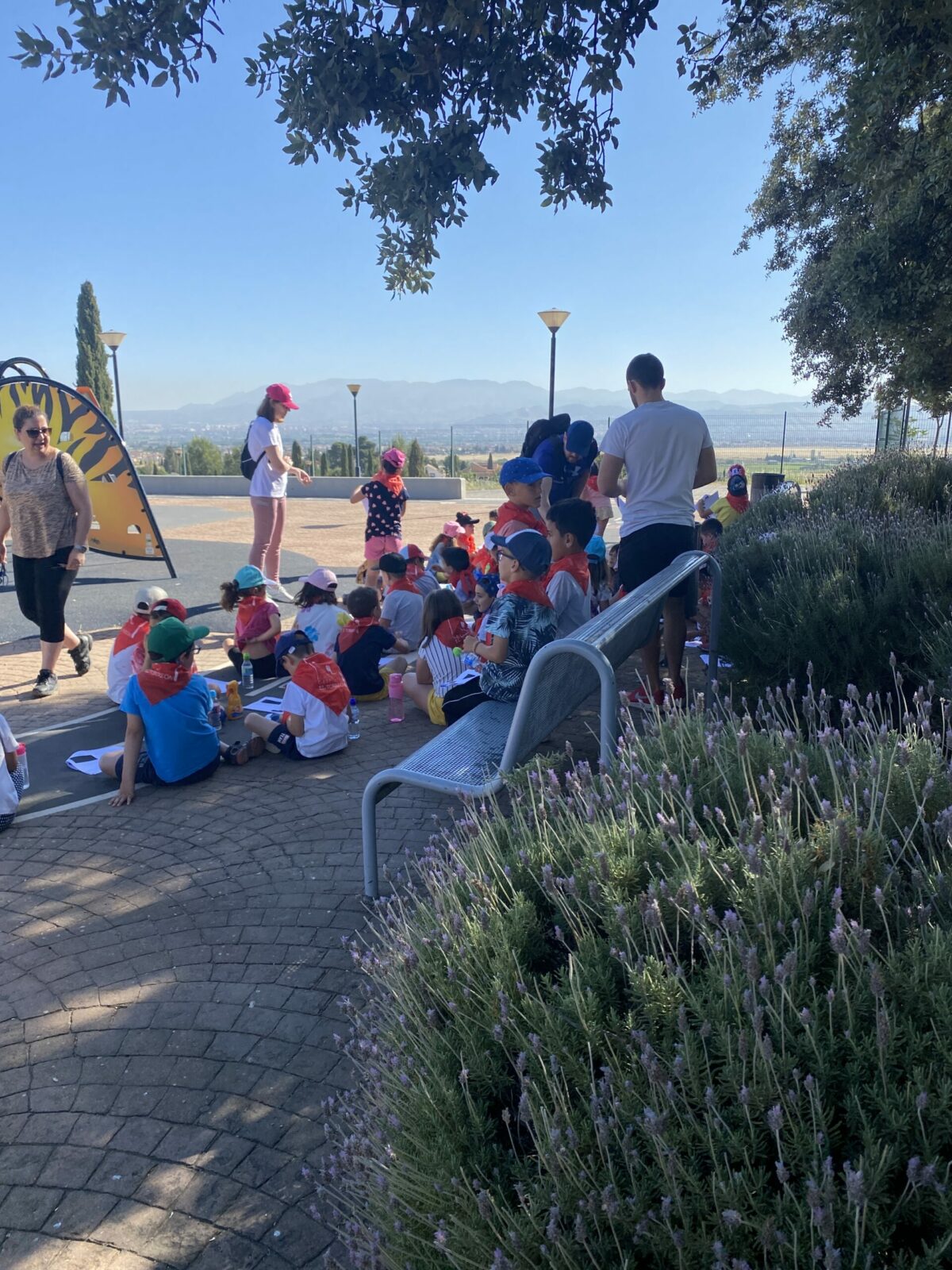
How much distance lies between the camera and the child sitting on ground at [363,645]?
7.28 meters

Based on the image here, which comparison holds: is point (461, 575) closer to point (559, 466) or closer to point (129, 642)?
point (559, 466)

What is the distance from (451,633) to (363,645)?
3.26 ft

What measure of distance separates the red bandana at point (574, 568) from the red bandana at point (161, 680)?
8.10 feet

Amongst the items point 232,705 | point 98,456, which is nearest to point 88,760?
point 232,705

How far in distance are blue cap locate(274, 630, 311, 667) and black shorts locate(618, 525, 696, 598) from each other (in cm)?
222

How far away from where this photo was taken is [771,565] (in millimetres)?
6727

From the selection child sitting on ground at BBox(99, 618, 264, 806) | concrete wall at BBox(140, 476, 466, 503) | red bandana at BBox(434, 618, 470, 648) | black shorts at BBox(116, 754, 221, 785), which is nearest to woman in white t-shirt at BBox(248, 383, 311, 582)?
red bandana at BBox(434, 618, 470, 648)

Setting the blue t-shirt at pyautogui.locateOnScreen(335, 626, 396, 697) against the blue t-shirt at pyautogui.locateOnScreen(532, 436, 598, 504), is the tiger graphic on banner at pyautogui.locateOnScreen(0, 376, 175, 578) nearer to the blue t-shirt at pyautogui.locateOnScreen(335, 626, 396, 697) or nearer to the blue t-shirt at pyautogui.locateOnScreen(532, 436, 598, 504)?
the blue t-shirt at pyautogui.locateOnScreen(335, 626, 396, 697)

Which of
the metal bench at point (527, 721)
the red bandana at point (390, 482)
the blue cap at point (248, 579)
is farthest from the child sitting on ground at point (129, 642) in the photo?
the red bandana at point (390, 482)

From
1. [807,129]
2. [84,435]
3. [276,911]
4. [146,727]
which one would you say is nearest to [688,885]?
[276,911]

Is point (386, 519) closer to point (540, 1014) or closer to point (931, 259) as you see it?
point (931, 259)

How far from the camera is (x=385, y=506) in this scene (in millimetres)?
10109

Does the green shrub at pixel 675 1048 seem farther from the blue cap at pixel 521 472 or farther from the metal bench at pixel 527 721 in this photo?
the blue cap at pixel 521 472

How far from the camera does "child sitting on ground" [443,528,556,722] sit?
16.0 ft
